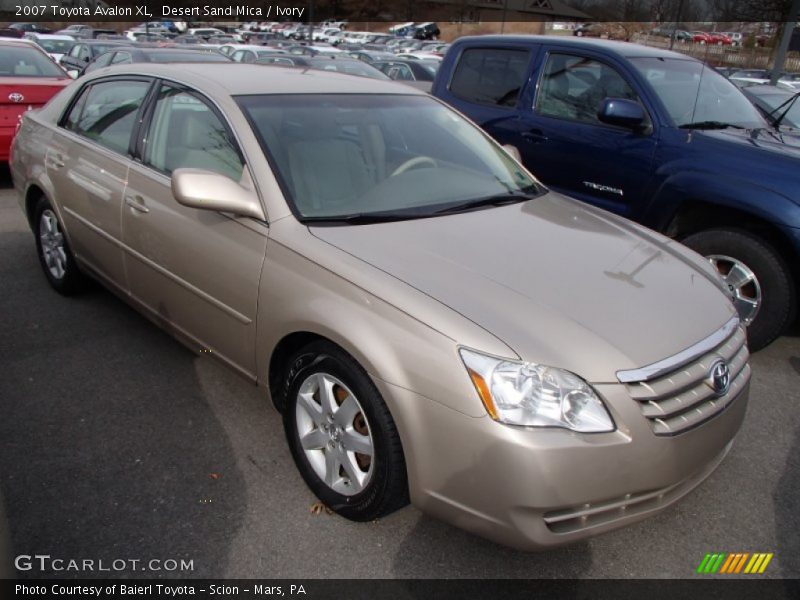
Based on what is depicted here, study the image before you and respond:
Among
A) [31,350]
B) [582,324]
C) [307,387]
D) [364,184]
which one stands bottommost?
[31,350]

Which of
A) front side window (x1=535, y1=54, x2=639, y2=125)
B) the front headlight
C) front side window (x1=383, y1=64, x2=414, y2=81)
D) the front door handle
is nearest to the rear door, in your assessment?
the front door handle

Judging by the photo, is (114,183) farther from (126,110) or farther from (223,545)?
(223,545)

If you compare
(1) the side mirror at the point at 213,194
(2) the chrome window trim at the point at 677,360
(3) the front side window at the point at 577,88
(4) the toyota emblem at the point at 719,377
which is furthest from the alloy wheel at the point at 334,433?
(3) the front side window at the point at 577,88

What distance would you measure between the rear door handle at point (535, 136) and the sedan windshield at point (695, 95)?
2.68 ft

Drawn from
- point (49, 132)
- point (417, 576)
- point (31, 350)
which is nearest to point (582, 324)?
point (417, 576)

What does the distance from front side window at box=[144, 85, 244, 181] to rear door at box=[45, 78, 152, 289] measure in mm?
232

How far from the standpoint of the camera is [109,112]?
3883mm

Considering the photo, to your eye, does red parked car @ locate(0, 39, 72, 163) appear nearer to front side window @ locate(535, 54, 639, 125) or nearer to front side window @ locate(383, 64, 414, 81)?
front side window @ locate(535, 54, 639, 125)

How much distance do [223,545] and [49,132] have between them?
322 cm

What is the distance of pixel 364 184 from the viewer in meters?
2.95

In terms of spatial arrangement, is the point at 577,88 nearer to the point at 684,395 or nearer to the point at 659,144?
the point at 659,144

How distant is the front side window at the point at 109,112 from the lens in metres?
3.63

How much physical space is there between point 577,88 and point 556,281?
317 cm

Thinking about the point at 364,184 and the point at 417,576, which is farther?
the point at 364,184
